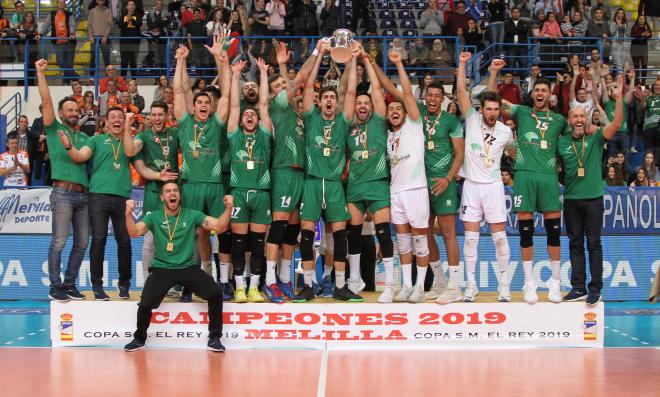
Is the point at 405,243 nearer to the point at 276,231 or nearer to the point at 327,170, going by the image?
the point at 327,170

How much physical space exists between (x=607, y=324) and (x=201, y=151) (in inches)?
228

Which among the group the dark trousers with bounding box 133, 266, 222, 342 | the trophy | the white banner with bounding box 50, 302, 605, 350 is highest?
the trophy

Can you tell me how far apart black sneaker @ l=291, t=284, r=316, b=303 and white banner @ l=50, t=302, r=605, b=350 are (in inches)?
4.7

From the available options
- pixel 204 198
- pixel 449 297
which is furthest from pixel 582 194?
pixel 204 198

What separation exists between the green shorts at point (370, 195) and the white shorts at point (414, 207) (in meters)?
0.15

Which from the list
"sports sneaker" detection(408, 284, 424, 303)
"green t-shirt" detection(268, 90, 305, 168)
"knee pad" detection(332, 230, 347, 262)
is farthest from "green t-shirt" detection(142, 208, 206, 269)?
"sports sneaker" detection(408, 284, 424, 303)

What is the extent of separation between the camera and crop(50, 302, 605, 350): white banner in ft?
31.6

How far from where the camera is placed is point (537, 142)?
971 centimetres

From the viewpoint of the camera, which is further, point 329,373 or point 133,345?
point 133,345

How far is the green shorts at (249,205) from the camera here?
966cm

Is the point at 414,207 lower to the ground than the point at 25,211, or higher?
higher

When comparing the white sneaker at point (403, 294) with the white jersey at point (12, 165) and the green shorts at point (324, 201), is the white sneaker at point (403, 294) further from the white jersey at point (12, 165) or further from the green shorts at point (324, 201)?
the white jersey at point (12, 165)

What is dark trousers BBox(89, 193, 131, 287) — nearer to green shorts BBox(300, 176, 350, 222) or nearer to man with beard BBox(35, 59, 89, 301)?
man with beard BBox(35, 59, 89, 301)

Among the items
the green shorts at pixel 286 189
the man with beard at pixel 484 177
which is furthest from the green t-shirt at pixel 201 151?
the man with beard at pixel 484 177
